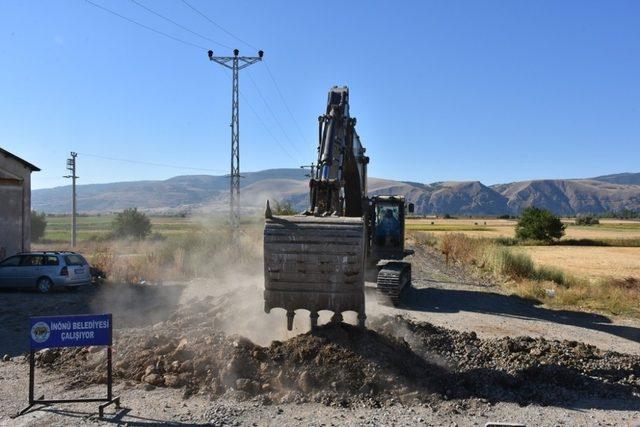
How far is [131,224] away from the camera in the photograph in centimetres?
6525

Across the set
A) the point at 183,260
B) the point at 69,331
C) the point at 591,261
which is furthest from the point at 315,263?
the point at 591,261

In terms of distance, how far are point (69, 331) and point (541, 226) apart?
214ft

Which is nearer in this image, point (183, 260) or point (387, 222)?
point (387, 222)

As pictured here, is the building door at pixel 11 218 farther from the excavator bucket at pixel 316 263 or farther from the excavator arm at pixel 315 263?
the excavator bucket at pixel 316 263

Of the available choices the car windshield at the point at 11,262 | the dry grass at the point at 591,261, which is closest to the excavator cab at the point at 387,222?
the car windshield at the point at 11,262

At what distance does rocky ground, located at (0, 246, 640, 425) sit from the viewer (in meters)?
9.06

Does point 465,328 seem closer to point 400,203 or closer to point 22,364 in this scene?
point 400,203

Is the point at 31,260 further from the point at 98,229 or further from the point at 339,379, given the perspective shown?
the point at 98,229

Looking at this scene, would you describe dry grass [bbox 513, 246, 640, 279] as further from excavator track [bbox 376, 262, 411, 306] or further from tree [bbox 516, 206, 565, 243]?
excavator track [bbox 376, 262, 411, 306]

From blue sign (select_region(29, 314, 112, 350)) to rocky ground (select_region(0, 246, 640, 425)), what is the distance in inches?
41.0

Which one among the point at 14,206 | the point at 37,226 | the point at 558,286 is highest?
the point at 14,206

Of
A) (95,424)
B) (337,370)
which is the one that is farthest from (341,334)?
(95,424)

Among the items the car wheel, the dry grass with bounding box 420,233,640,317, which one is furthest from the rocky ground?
the dry grass with bounding box 420,233,640,317

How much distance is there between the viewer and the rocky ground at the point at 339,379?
29.7ft
